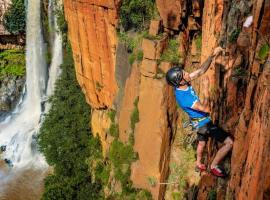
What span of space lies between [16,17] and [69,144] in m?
10.2

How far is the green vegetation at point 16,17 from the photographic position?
26.4 m

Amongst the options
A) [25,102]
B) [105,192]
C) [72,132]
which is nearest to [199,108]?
[105,192]

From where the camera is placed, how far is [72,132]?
19.9 m

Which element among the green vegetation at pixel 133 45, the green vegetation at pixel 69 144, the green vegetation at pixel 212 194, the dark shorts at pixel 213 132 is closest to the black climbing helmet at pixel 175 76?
the dark shorts at pixel 213 132

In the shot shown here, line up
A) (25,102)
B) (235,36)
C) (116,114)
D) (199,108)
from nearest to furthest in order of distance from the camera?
1. (199,108)
2. (235,36)
3. (116,114)
4. (25,102)

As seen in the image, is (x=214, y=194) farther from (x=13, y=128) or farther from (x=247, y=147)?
(x=13, y=128)

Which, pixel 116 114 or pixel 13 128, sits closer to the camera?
pixel 116 114

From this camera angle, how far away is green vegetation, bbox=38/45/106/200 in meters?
17.8

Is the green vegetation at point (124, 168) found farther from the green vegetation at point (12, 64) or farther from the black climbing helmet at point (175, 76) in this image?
the green vegetation at point (12, 64)

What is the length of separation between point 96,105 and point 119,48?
3886mm

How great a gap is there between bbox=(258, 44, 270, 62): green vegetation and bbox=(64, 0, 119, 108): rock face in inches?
355

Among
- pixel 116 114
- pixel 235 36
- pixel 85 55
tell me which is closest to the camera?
pixel 235 36

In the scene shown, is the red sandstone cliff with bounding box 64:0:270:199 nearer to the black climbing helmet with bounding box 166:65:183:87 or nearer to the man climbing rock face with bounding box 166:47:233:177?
the man climbing rock face with bounding box 166:47:233:177

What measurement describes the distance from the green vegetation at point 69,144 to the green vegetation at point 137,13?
5.89m
